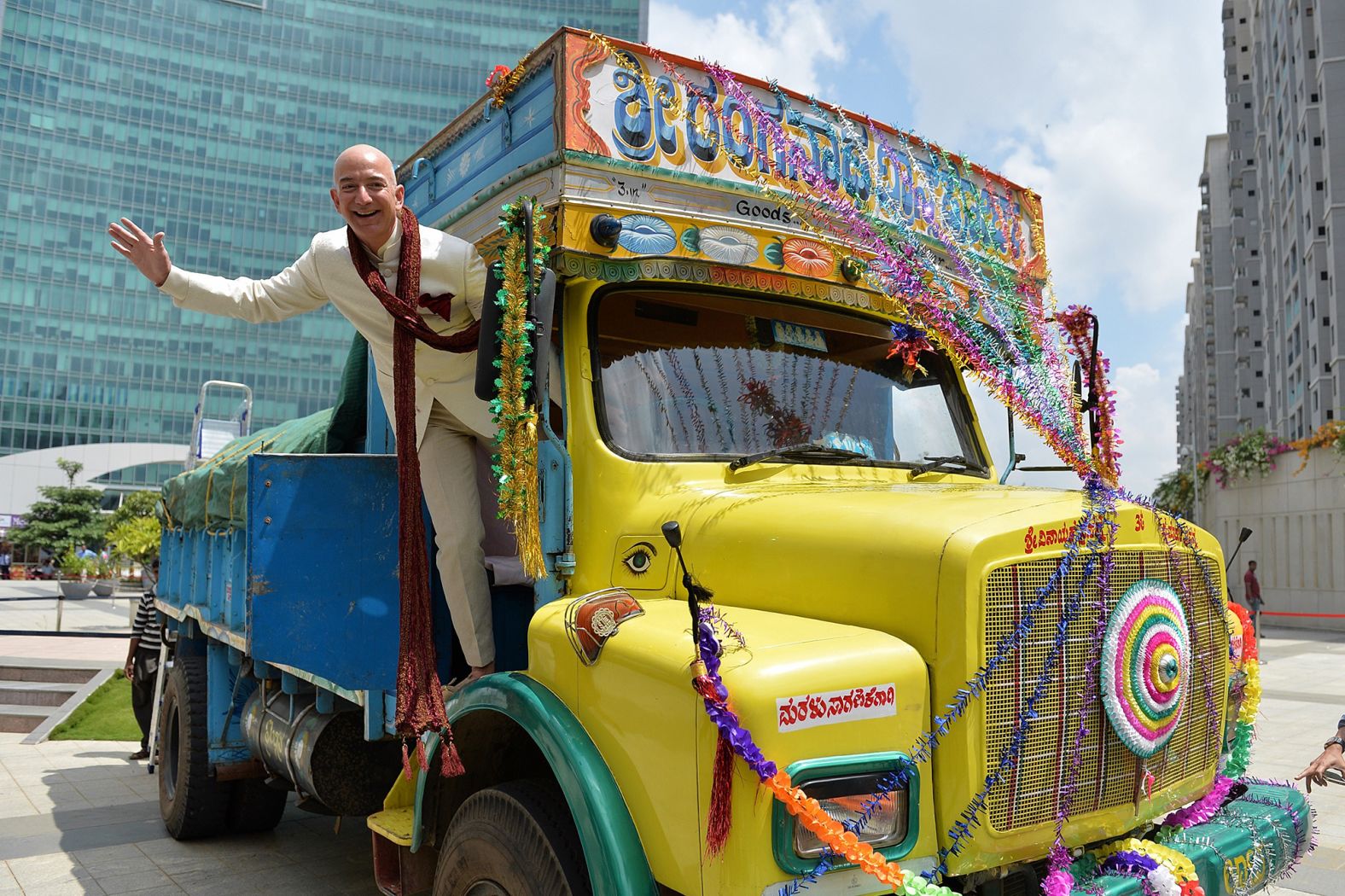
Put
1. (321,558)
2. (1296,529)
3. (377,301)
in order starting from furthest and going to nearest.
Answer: (1296,529) → (321,558) → (377,301)

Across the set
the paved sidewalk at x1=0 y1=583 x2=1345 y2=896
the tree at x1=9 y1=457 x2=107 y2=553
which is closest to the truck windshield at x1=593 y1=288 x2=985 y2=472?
the paved sidewalk at x1=0 y1=583 x2=1345 y2=896

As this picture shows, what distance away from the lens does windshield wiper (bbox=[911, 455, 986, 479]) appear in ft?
12.8

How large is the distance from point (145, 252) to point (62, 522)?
5657 centimetres

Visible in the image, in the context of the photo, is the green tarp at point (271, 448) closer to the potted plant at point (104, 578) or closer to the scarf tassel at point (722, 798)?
the scarf tassel at point (722, 798)

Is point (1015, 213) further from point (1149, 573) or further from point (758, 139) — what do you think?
point (1149, 573)

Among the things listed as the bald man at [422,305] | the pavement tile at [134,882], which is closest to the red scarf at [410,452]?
the bald man at [422,305]

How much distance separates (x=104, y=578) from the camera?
3709cm

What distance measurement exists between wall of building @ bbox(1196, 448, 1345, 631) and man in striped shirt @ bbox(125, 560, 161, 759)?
831 inches

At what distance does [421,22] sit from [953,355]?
94.8 metres

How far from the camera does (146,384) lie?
80.6m

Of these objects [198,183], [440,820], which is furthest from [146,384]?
[440,820]

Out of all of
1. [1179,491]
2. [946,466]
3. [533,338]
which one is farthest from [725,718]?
[1179,491]

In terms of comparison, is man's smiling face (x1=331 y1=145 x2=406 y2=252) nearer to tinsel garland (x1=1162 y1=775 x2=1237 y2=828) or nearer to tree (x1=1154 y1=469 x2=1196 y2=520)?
tinsel garland (x1=1162 y1=775 x2=1237 y2=828)

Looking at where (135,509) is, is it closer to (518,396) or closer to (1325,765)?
(518,396)
